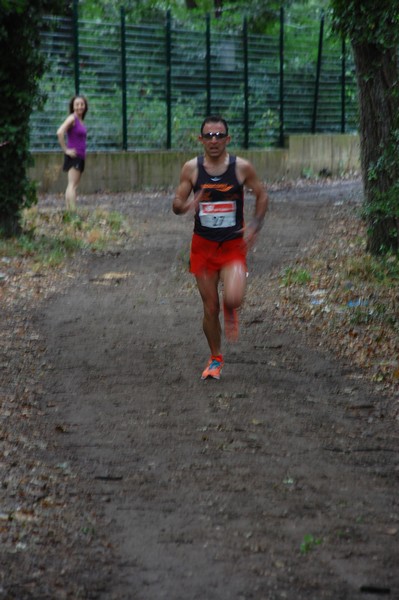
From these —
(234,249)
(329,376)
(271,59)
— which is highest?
(271,59)

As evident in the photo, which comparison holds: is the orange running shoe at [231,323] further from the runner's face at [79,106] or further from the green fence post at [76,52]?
the green fence post at [76,52]

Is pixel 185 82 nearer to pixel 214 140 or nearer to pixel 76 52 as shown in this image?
pixel 76 52

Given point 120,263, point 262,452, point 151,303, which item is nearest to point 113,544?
point 262,452

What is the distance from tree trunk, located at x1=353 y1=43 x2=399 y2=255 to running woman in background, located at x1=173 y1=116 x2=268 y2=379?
3757 mm

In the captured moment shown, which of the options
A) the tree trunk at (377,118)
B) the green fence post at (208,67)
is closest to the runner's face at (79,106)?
the green fence post at (208,67)

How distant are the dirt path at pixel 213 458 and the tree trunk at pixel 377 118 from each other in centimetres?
173

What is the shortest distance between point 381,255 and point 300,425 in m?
5.45

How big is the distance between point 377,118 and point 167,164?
35.9 feet

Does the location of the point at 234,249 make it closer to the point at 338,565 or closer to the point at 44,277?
the point at 338,565

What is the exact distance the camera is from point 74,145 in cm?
1731

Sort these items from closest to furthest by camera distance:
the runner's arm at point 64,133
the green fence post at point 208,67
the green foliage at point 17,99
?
the green foliage at point 17,99
the runner's arm at point 64,133
the green fence post at point 208,67

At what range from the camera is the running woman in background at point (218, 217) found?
7801 millimetres

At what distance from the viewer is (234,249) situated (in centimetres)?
802

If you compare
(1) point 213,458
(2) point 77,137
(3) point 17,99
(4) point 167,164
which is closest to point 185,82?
(4) point 167,164
